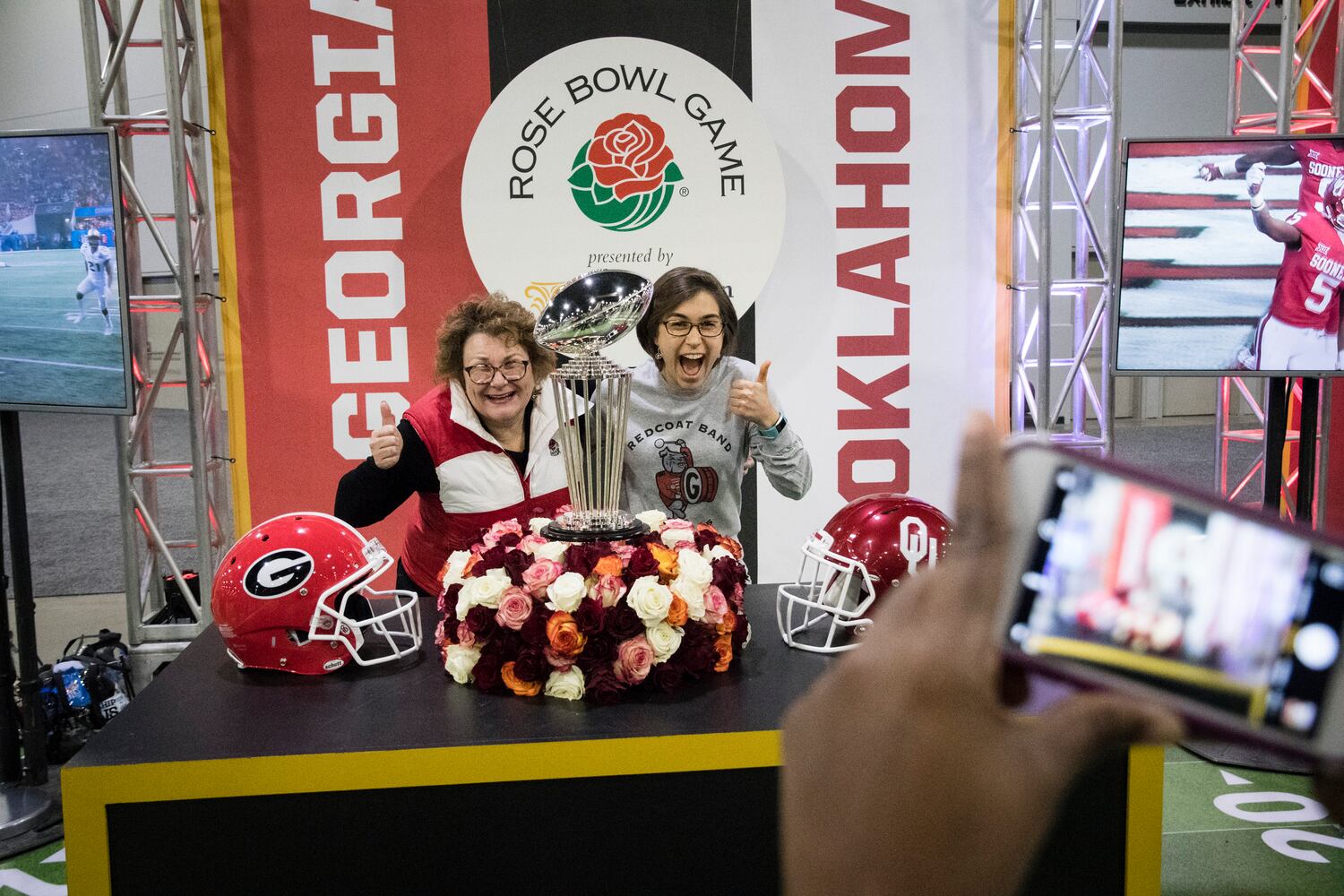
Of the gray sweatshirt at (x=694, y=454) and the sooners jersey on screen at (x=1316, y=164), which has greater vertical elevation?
the sooners jersey on screen at (x=1316, y=164)

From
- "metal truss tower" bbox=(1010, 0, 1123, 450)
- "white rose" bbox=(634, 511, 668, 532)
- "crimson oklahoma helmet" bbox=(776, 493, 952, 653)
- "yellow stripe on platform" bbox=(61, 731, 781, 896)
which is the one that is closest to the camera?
"yellow stripe on platform" bbox=(61, 731, 781, 896)

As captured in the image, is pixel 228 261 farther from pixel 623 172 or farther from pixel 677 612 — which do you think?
pixel 677 612

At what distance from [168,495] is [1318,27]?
28.2 feet

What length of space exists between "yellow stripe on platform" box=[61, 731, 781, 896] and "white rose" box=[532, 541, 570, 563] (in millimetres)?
370

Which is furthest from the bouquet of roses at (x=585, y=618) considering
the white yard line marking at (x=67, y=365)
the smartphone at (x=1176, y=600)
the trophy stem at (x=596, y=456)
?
the white yard line marking at (x=67, y=365)

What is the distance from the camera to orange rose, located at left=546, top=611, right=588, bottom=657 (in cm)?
198

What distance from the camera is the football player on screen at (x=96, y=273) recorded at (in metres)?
3.32

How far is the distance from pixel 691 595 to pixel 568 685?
0.91 feet

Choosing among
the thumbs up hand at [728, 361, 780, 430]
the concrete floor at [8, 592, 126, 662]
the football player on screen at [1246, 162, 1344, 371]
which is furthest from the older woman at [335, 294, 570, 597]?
the concrete floor at [8, 592, 126, 662]

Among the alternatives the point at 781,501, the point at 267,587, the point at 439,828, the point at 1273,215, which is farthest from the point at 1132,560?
the point at 781,501

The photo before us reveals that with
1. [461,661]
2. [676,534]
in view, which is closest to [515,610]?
[461,661]

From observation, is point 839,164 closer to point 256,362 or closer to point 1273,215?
point 1273,215

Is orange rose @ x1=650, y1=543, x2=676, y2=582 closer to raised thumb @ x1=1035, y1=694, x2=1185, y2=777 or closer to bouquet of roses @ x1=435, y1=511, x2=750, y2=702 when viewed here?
bouquet of roses @ x1=435, y1=511, x2=750, y2=702

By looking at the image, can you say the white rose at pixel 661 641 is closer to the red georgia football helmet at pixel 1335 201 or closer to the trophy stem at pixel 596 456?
the trophy stem at pixel 596 456
